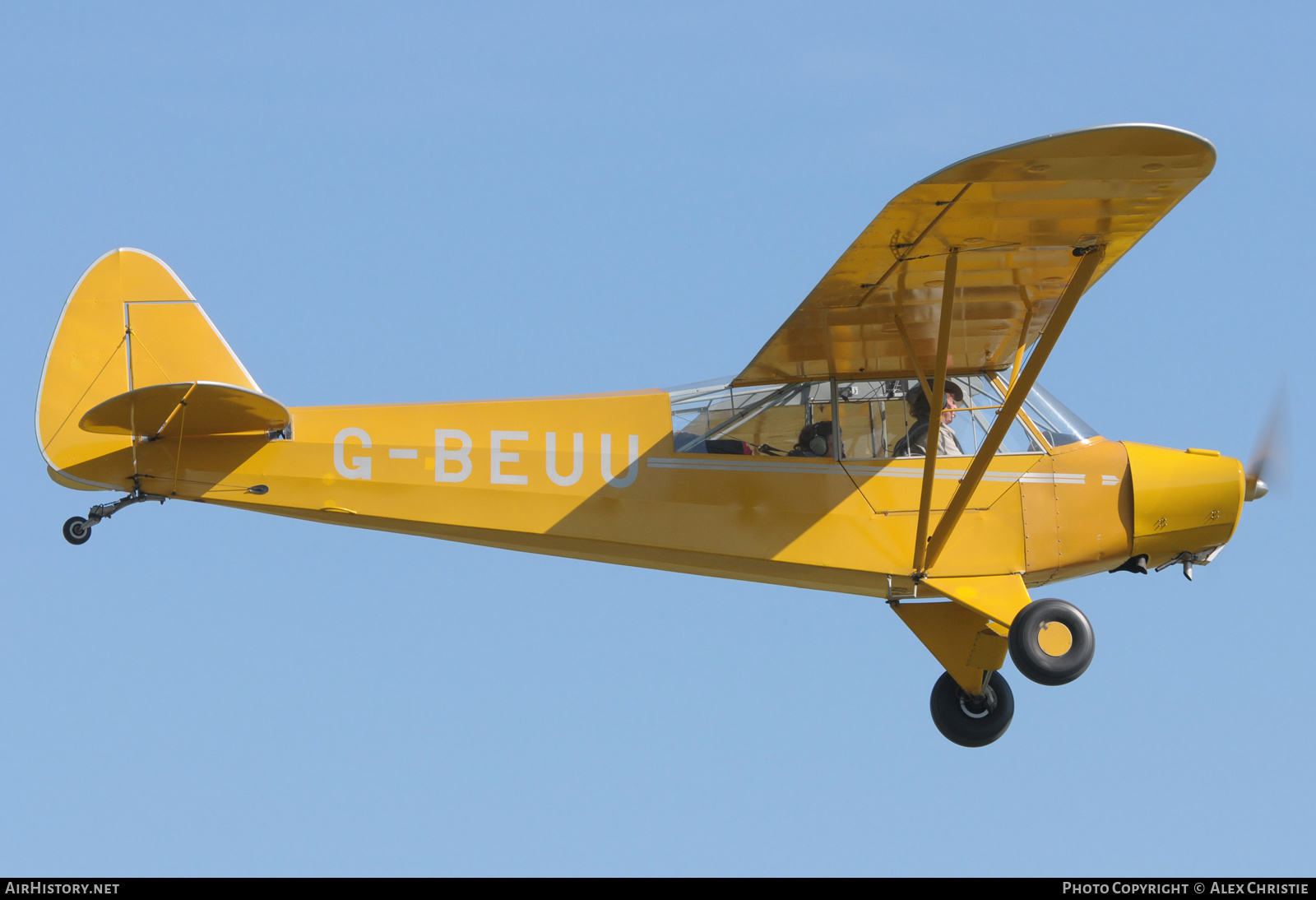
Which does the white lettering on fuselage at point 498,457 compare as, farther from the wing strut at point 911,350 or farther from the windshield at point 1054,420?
the windshield at point 1054,420

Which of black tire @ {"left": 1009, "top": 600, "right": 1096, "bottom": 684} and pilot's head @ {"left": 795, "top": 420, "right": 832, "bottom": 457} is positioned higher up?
pilot's head @ {"left": 795, "top": 420, "right": 832, "bottom": 457}

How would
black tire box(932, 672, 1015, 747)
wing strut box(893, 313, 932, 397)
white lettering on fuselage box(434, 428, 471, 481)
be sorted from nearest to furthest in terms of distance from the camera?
wing strut box(893, 313, 932, 397) < white lettering on fuselage box(434, 428, 471, 481) < black tire box(932, 672, 1015, 747)

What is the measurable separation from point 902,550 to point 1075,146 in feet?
10.8

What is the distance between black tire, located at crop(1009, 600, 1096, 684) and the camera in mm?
8453

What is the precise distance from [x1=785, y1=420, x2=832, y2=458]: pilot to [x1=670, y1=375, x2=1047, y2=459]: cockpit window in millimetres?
14

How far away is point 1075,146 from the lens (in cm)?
662

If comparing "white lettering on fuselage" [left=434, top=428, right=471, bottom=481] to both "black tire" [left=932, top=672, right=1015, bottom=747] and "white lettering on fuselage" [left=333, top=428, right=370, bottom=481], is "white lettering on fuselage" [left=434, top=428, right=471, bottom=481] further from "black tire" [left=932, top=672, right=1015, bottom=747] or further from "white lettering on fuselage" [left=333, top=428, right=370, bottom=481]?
"black tire" [left=932, top=672, right=1015, bottom=747]

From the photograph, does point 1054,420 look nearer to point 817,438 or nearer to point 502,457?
point 817,438

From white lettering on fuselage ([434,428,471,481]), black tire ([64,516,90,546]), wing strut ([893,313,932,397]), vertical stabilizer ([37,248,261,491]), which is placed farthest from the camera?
white lettering on fuselage ([434,428,471,481])

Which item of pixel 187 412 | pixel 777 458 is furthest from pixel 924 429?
pixel 187 412

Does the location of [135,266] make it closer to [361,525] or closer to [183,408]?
[183,408]

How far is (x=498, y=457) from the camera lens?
9133 mm

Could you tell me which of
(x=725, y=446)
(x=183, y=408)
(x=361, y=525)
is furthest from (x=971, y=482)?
(x=183, y=408)

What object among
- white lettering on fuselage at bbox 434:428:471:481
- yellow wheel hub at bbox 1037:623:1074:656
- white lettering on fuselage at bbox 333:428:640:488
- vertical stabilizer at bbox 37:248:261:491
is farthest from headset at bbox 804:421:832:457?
vertical stabilizer at bbox 37:248:261:491
